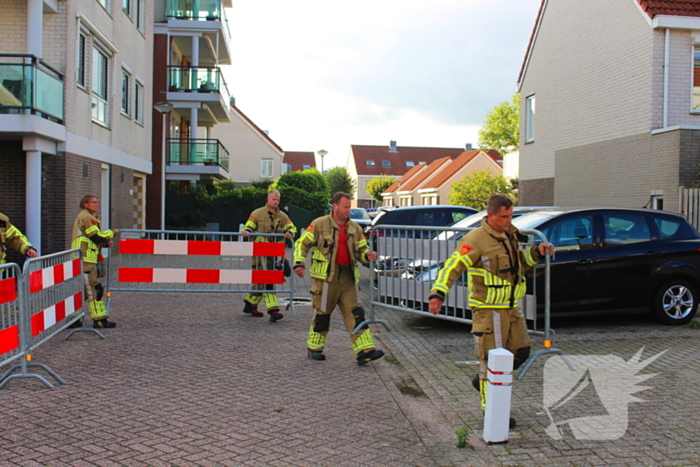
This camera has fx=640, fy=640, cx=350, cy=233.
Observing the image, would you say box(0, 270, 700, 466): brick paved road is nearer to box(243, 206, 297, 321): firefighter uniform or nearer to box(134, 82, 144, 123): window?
box(243, 206, 297, 321): firefighter uniform

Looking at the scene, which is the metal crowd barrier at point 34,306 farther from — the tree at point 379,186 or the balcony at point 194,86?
the tree at point 379,186

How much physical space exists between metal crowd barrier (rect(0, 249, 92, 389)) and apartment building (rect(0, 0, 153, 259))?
685cm

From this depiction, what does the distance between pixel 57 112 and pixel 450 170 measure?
51174 mm

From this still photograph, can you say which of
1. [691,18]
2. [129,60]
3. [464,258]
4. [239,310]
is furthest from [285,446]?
[129,60]

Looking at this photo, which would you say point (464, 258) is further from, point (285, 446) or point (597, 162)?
point (597, 162)

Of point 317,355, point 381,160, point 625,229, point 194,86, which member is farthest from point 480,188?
point 381,160

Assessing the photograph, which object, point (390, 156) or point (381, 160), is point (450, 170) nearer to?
point (381, 160)

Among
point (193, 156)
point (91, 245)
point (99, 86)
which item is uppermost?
point (99, 86)

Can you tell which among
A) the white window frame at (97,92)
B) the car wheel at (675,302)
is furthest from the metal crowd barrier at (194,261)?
the white window frame at (97,92)

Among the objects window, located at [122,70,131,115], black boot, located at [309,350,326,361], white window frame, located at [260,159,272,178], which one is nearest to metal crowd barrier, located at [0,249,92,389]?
black boot, located at [309,350,326,361]

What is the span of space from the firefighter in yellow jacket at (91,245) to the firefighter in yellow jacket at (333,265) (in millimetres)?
2874

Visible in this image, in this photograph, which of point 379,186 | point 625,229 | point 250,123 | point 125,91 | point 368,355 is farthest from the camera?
point 379,186

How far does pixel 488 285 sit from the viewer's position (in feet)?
15.4

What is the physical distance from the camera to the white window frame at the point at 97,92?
16.6 m
